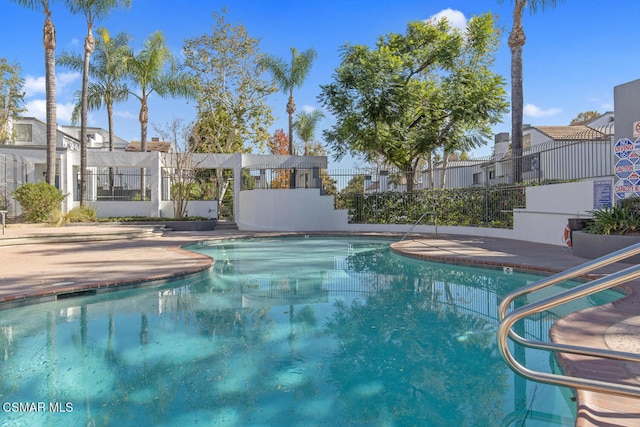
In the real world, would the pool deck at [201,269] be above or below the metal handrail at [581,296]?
below

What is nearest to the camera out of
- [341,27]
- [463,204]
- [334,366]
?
[334,366]

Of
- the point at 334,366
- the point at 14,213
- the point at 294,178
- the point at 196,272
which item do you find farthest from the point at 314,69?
the point at 334,366

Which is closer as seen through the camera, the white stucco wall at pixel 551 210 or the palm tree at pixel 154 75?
the white stucco wall at pixel 551 210

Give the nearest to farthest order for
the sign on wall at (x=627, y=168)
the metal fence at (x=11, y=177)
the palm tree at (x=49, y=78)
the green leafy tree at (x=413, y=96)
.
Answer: the sign on wall at (x=627, y=168), the green leafy tree at (x=413, y=96), the palm tree at (x=49, y=78), the metal fence at (x=11, y=177)

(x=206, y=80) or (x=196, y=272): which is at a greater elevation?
(x=206, y=80)

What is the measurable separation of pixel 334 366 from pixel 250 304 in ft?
8.72

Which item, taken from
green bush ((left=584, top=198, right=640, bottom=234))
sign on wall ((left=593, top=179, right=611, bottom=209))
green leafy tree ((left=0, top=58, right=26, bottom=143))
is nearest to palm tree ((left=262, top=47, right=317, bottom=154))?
green leafy tree ((left=0, top=58, right=26, bottom=143))

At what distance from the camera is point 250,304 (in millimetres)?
6402

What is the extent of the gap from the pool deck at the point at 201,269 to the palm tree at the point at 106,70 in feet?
40.3

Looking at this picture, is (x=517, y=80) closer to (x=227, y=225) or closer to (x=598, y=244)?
(x=598, y=244)

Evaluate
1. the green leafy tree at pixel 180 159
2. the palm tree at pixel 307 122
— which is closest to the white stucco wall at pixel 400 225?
the green leafy tree at pixel 180 159

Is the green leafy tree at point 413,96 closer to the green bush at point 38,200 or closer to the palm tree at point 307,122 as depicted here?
the green bush at point 38,200

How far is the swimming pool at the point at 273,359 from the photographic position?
314 centimetres

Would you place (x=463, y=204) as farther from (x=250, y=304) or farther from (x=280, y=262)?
(x=250, y=304)
